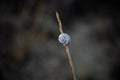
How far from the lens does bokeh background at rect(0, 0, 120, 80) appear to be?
1.21 m

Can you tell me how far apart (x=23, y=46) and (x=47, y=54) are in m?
0.13

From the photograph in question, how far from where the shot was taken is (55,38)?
1250mm

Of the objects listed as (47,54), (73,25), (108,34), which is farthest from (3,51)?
(108,34)

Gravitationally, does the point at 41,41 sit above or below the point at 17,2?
below

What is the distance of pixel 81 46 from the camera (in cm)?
126

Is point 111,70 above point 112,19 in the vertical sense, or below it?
below

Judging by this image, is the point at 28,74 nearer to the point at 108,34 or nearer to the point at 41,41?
the point at 41,41

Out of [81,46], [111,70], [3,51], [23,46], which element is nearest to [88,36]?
[81,46]

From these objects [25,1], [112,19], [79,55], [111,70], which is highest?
[25,1]

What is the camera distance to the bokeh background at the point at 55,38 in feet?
3.97

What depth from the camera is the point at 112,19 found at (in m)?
1.22

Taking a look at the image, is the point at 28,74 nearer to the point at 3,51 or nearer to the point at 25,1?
the point at 3,51

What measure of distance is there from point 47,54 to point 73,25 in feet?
0.66

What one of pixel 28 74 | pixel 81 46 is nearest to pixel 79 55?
pixel 81 46
